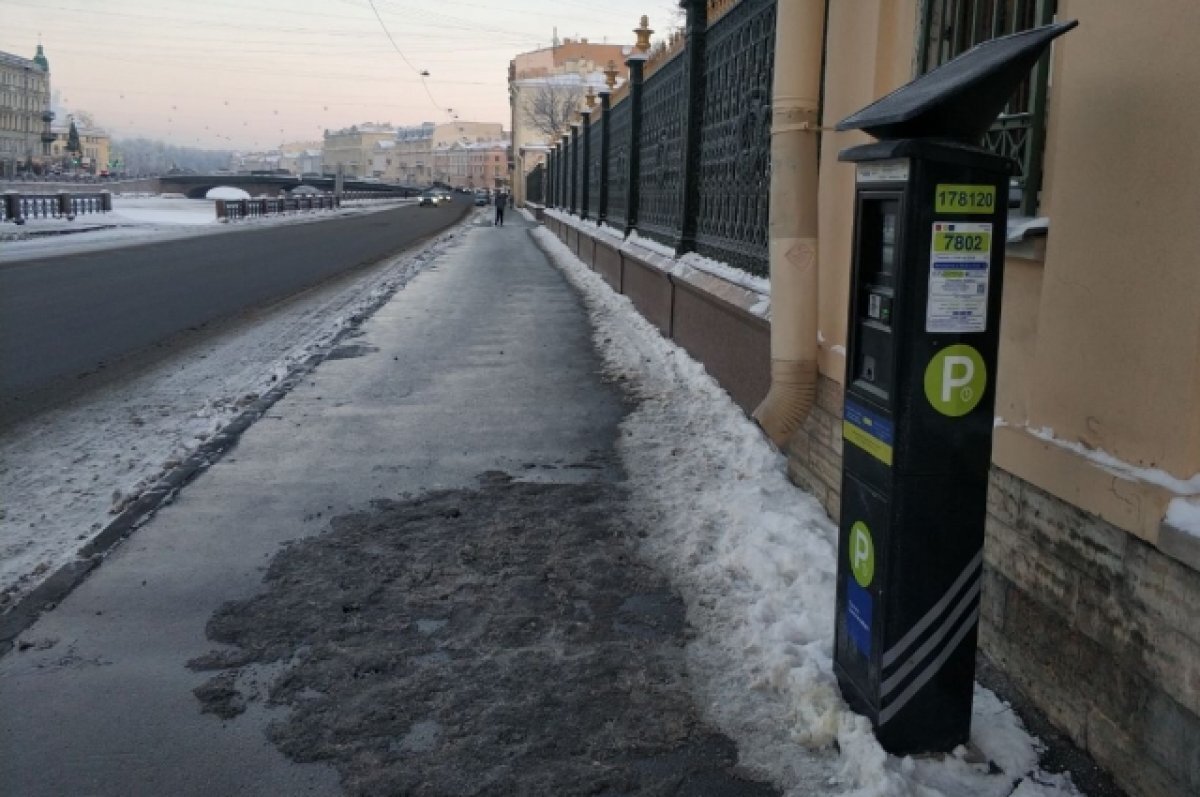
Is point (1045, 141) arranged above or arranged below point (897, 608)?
above

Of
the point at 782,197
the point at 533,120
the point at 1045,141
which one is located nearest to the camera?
the point at 1045,141

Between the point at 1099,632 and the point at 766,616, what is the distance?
1314mm

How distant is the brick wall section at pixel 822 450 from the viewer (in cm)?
507

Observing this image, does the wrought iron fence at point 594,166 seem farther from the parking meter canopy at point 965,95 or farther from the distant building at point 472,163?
the distant building at point 472,163

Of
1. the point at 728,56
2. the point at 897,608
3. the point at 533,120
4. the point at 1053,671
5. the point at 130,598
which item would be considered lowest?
the point at 130,598

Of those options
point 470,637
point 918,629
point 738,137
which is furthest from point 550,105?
point 918,629

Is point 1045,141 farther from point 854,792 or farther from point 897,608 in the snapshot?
point 854,792

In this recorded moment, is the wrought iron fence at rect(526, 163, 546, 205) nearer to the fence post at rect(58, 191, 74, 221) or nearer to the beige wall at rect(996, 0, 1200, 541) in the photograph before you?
the fence post at rect(58, 191, 74, 221)

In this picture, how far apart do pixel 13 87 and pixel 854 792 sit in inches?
5528

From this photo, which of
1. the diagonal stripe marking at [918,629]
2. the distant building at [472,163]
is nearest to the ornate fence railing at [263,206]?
the diagonal stripe marking at [918,629]

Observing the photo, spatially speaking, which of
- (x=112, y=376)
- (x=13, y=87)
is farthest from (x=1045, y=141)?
(x=13, y=87)

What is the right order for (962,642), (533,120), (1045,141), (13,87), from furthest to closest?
(13,87)
(533,120)
(1045,141)
(962,642)

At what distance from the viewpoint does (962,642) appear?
3.13 meters

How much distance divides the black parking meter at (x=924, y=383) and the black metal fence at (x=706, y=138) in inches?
157
